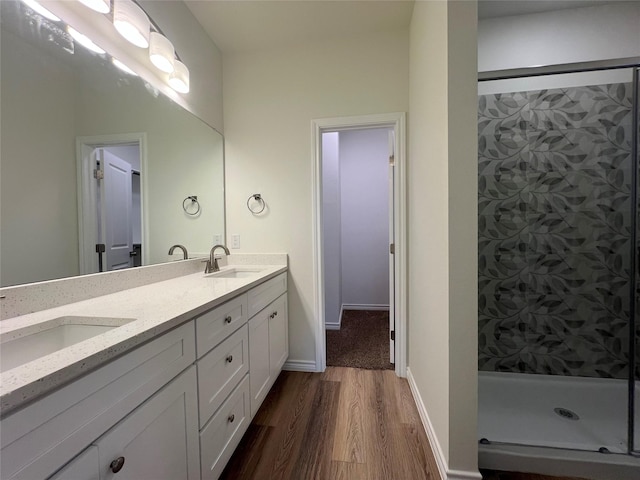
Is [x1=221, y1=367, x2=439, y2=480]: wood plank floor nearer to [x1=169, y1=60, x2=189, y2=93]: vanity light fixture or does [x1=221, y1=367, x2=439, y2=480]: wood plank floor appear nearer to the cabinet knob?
the cabinet knob

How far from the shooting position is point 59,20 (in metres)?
1.01

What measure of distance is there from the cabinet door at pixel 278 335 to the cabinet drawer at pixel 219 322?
0.40 meters

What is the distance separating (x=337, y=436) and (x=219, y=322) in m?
0.93

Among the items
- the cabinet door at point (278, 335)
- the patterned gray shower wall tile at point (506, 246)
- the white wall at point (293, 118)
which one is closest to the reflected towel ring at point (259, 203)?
the white wall at point (293, 118)

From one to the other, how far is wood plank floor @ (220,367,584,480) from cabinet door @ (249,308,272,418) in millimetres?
180

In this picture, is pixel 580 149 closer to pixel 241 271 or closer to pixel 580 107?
pixel 580 107

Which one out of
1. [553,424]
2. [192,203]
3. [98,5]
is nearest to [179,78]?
[98,5]

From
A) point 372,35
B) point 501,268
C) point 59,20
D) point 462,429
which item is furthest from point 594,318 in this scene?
point 59,20

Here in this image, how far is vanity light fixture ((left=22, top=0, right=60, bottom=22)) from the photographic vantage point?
0.91 metres

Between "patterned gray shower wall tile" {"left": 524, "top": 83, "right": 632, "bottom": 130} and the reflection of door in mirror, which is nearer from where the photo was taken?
the reflection of door in mirror

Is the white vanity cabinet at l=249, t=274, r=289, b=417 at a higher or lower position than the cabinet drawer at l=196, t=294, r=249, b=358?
lower

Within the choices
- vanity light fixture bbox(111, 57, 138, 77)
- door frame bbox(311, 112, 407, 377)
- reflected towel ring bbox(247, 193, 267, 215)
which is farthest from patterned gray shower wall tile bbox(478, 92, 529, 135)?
vanity light fixture bbox(111, 57, 138, 77)

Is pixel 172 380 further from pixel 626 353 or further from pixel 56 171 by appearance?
pixel 626 353

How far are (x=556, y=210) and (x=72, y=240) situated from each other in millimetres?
2889
